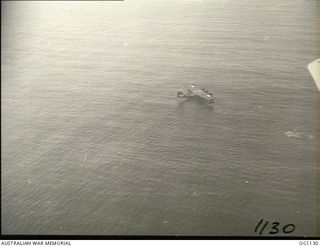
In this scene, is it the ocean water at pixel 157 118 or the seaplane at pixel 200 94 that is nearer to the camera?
the ocean water at pixel 157 118

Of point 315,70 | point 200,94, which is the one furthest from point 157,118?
point 315,70

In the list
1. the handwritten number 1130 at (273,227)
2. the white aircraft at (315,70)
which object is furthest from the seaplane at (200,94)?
the handwritten number 1130 at (273,227)

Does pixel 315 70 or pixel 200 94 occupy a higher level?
pixel 315 70

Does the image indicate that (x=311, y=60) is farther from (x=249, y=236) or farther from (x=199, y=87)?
(x=249, y=236)

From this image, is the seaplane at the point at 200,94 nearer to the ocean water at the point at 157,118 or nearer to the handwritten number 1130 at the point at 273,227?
the ocean water at the point at 157,118

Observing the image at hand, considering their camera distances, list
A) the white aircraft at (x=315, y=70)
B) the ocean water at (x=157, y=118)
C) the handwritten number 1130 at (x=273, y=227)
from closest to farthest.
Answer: the handwritten number 1130 at (x=273, y=227) < the ocean water at (x=157, y=118) < the white aircraft at (x=315, y=70)

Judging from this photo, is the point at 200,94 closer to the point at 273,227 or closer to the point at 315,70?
the point at 315,70

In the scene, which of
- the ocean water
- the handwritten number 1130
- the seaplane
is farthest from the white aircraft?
the handwritten number 1130

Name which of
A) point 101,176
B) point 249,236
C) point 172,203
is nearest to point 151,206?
point 172,203
